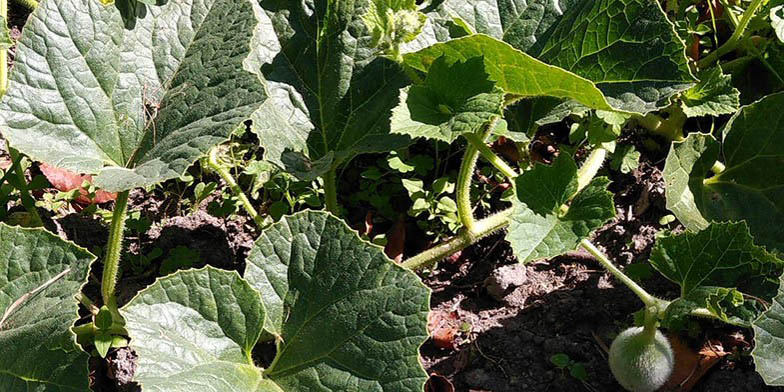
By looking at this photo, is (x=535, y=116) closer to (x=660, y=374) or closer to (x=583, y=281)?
(x=583, y=281)

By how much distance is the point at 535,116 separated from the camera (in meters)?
3.46

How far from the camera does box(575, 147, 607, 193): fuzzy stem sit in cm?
361

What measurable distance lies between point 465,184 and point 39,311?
1.54 m

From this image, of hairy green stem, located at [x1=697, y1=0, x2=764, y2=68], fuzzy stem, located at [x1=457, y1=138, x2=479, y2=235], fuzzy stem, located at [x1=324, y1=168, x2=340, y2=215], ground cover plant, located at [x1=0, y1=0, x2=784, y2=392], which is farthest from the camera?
hairy green stem, located at [x1=697, y1=0, x2=764, y2=68]

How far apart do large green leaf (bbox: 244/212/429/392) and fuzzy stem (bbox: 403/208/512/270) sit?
2.32ft

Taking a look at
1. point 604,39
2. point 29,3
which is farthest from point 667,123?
point 29,3

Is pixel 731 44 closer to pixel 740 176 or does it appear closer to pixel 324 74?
pixel 740 176

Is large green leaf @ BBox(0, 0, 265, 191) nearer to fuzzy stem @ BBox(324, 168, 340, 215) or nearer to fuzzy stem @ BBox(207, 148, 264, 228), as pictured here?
fuzzy stem @ BBox(207, 148, 264, 228)

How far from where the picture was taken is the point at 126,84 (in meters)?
3.19

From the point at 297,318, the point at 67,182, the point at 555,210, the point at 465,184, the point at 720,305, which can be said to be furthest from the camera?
the point at 67,182

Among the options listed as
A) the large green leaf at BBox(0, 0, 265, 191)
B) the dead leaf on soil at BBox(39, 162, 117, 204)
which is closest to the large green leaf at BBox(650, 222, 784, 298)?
the large green leaf at BBox(0, 0, 265, 191)

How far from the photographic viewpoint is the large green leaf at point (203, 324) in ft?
8.66

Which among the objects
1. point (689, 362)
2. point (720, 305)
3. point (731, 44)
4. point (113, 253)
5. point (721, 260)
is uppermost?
point (113, 253)

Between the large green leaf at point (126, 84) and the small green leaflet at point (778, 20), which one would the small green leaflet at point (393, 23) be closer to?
the large green leaf at point (126, 84)
